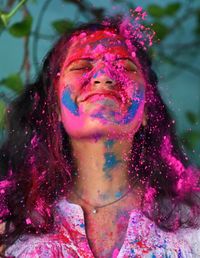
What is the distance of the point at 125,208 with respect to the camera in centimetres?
139

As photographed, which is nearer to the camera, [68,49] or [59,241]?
[59,241]

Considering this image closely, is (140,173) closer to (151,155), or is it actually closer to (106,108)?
(151,155)

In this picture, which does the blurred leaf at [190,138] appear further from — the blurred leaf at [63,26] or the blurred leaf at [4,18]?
the blurred leaf at [4,18]

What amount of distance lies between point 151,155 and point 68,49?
35 centimetres

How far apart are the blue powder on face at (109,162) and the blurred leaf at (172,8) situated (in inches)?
17.5

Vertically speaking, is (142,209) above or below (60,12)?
below

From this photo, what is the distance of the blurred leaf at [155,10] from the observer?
4.97 ft

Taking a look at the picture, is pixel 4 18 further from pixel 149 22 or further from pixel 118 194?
pixel 118 194

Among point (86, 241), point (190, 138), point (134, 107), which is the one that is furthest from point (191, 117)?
point (86, 241)

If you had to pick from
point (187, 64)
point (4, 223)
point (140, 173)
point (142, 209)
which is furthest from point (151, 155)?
point (4, 223)

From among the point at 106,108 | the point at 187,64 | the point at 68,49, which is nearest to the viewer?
the point at 106,108

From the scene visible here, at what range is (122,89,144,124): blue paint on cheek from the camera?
1.35 meters

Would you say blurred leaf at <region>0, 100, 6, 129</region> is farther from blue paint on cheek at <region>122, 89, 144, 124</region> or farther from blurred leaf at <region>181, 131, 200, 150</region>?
blurred leaf at <region>181, 131, 200, 150</region>

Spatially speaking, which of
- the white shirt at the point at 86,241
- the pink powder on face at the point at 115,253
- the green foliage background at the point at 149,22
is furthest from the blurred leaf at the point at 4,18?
the pink powder on face at the point at 115,253
